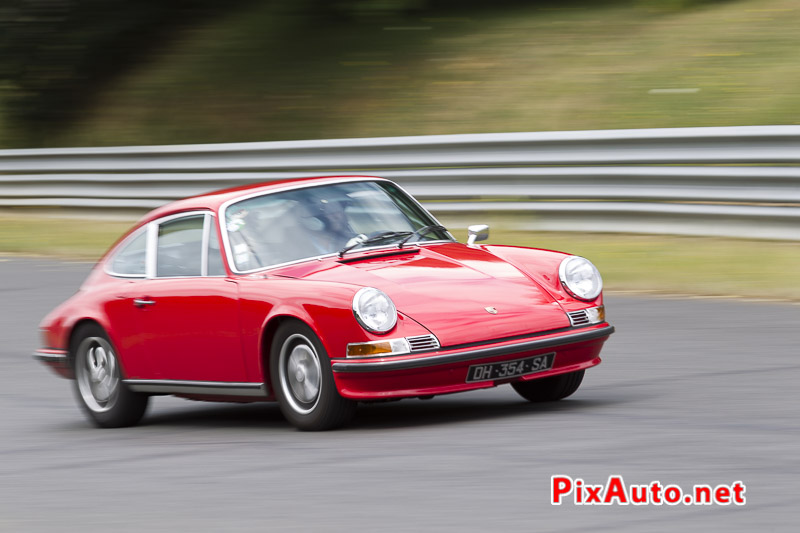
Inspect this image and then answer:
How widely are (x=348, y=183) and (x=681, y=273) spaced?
15.8ft

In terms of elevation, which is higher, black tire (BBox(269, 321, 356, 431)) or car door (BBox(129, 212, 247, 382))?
car door (BBox(129, 212, 247, 382))

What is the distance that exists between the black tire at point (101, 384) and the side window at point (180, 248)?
590 mm

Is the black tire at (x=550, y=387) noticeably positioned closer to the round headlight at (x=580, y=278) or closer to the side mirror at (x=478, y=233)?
the round headlight at (x=580, y=278)

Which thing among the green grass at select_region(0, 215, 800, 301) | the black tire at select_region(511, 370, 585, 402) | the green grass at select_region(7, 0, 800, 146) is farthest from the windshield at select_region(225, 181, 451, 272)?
the green grass at select_region(7, 0, 800, 146)

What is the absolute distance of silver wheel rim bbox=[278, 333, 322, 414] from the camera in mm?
6723

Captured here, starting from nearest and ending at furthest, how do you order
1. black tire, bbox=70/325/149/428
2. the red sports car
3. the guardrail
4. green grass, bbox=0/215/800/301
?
1. the red sports car
2. black tire, bbox=70/325/149/428
3. green grass, bbox=0/215/800/301
4. the guardrail

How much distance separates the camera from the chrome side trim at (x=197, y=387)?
7.07 meters

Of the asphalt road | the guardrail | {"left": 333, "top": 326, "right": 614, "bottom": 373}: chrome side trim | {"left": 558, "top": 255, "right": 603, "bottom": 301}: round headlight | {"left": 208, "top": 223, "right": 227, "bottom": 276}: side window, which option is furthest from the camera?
the guardrail

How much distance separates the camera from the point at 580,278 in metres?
7.30

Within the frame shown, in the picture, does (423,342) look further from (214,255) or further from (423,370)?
(214,255)

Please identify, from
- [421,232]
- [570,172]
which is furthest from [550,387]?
[570,172]

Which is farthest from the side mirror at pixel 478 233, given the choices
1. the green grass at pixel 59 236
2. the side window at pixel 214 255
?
the green grass at pixel 59 236

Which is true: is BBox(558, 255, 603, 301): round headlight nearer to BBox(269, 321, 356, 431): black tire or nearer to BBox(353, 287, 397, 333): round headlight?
BBox(353, 287, 397, 333): round headlight

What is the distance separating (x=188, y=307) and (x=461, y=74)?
1159cm
